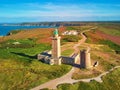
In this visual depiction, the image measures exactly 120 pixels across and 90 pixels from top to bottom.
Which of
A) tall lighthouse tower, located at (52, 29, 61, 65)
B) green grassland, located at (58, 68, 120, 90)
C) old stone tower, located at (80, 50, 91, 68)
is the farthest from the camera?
tall lighthouse tower, located at (52, 29, 61, 65)

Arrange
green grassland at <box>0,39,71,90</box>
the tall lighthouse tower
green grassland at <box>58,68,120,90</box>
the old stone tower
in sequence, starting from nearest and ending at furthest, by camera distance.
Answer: green grassland at <box>58,68,120,90</box>
green grassland at <box>0,39,71,90</box>
the old stone tower
the tall lighthouse tower

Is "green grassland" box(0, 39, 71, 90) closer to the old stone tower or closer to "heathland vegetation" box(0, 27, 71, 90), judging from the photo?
"heathland vegetation" box(0, 27, 71, 90)

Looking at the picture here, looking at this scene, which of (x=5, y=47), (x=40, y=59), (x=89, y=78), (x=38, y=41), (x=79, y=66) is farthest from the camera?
(x=38, y=41)

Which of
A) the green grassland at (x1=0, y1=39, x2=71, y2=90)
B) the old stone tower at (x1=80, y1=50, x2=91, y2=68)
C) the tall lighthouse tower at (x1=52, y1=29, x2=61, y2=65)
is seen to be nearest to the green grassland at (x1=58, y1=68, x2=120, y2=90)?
the old stone tower at (x1=80, y1=50, x2=91, y2=68)

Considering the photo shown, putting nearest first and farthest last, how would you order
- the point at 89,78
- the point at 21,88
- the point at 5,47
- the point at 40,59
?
the point at 21,88
the point at 89,78
the point at 40,59
the point at 5,47

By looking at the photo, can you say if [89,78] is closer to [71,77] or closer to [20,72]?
[71,77]

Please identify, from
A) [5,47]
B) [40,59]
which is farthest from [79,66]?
[5,47]

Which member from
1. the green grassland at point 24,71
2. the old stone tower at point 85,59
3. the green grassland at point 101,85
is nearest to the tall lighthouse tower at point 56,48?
the green grassland at point 24,71

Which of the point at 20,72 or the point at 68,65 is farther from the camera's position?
the point at 68,65

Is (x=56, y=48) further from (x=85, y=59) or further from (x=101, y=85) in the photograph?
(x=101, y=85)

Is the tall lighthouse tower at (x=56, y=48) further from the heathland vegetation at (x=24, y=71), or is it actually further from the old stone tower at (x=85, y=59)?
the old stone tower at (x=85, y=59)
